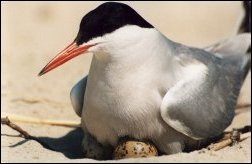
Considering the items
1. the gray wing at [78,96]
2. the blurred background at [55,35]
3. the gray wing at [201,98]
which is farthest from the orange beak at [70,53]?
the blurred background at [55,35]

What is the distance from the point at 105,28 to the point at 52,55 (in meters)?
2.61

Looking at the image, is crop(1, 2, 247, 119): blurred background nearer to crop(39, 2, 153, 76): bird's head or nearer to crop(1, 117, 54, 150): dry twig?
crop(1, 117, 54, 150): dry twig

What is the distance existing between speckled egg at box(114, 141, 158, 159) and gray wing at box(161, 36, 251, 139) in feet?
0.52

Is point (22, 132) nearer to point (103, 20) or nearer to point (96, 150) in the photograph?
point (96, 150)

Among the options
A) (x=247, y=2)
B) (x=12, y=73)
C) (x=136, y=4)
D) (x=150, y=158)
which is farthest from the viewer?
(x=136, y=4)

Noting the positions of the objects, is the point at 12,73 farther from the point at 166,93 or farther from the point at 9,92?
the point at 166,93

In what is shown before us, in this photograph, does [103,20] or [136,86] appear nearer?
[103,20]

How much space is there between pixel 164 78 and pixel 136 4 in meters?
3.28

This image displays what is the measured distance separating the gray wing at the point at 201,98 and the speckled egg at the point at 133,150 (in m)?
0.16

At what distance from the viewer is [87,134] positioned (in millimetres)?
3857

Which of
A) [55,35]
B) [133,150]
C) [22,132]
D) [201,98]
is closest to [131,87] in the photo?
[133,150]

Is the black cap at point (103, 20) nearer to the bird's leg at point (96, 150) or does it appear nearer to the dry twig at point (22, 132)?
the bird's leg at point (96, 150)

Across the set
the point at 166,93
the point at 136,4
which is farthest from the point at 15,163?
the point at 136,4

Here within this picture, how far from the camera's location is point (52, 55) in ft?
19.7
